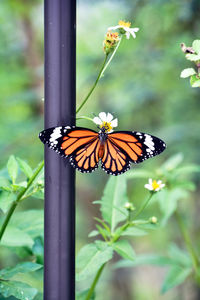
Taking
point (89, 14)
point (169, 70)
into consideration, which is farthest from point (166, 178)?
point (89, 14)

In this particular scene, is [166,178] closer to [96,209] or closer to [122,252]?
[122,252]

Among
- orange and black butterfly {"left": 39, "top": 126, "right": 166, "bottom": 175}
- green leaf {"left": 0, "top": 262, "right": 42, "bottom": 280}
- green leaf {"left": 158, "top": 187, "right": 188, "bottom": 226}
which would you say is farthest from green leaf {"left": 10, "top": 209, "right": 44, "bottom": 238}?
green leaf {"left": 158, "top": 187, "right": 188, "bottom": 226}

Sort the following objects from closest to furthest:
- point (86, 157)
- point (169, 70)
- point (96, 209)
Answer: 1. point (86, 157)
2. point (169, 70)
3. point (96, 209)

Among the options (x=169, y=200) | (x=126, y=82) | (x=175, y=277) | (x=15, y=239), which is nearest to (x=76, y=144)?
(x=15, y=239)

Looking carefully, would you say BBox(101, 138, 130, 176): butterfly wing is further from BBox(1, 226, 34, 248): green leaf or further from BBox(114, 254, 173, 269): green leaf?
BBox(114, 254, 173, 269): green leaf

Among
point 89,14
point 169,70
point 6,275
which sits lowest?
point 6,275

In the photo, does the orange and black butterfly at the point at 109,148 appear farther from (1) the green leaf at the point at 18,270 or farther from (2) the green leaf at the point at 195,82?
(1) the green leaf at the point at 18,270
